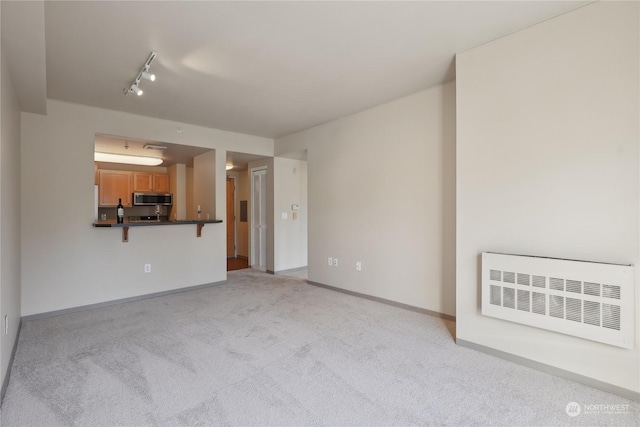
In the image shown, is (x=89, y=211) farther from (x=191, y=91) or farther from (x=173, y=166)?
(x=173, y=166)

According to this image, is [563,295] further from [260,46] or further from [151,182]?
[151,182]

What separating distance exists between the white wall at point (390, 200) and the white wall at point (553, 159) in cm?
68

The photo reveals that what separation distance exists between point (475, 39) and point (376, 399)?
109 inches

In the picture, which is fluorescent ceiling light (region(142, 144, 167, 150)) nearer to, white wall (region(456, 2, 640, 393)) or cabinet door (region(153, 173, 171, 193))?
cabinet door (region(153, 173, 171, 193))

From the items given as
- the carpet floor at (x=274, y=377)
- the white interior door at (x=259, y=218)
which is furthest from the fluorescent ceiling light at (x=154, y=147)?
the carpet floor at (x=274, y=377)

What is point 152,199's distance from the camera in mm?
6395

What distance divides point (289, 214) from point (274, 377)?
3823mm

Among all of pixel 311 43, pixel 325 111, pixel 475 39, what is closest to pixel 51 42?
pixel 311 43

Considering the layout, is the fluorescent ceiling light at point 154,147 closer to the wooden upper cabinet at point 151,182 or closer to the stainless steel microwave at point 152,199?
the stainless steel microwave at point 152,199

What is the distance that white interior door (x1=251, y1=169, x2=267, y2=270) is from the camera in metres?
6.07

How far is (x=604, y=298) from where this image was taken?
194cm

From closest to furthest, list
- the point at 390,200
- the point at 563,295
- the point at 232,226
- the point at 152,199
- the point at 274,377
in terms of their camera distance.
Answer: the point at 563,295 → the point at 274,377 → the point at 390,200 → the point at 152,199 → the point at 232,226

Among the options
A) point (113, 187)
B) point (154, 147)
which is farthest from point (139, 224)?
point (113, 187)

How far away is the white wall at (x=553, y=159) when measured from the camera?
1.94 metres
